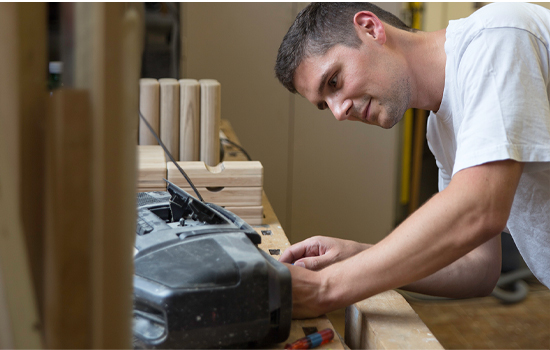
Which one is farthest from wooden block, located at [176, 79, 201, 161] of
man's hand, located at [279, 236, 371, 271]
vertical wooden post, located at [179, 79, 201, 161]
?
man's hand, located at [279, 236, 371, 271]

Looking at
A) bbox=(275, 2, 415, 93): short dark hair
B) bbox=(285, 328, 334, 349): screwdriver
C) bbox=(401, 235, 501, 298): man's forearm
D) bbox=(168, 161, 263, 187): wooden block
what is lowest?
bbox=(401, 235, 501, 298): man's forearm

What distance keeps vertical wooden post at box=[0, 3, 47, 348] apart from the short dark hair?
785mm

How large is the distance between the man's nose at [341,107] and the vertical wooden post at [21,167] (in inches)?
30.7

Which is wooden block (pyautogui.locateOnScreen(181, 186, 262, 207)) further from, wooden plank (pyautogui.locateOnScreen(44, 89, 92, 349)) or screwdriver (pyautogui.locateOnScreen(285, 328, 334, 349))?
wooden plank (pyautogui.locateOnScreen(44, 89, 92, 349))

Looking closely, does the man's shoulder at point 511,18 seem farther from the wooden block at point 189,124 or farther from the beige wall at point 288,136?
the beige wall at point 288,136

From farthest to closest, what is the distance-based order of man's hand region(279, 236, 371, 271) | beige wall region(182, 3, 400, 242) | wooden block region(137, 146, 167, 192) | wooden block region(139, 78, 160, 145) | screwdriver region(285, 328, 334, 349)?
beige wall region(182, 3, 400, 242)
wooden block region(139, 78, 160, 145)
wooden block region(137, 146, 167, 192)
man's hand region(279, 236, 371, 271)
screwdriver region(285, 328, 334, 349)

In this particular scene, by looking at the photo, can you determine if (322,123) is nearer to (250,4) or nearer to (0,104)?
(250,4)

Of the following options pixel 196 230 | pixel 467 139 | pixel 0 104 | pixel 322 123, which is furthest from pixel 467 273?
pixel 322 123

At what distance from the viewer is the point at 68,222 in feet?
1.22

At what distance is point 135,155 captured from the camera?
40 centimetres

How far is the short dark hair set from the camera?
1.07 m

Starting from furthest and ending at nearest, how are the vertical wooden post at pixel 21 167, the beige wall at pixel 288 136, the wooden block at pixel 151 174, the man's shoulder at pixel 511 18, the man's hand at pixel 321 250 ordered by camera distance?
the beige wall at pixel 288 136 → the wooden block at pixel 151 174 → the man's hand at pixel 321 250 → the man's shoulder at pixel 511 18 → the vertical wooden post at pixel 21 167

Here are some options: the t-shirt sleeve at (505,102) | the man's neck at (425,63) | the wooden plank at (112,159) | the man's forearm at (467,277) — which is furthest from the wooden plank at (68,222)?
the man's neck at (425,63)

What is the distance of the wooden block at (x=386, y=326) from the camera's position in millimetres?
748
